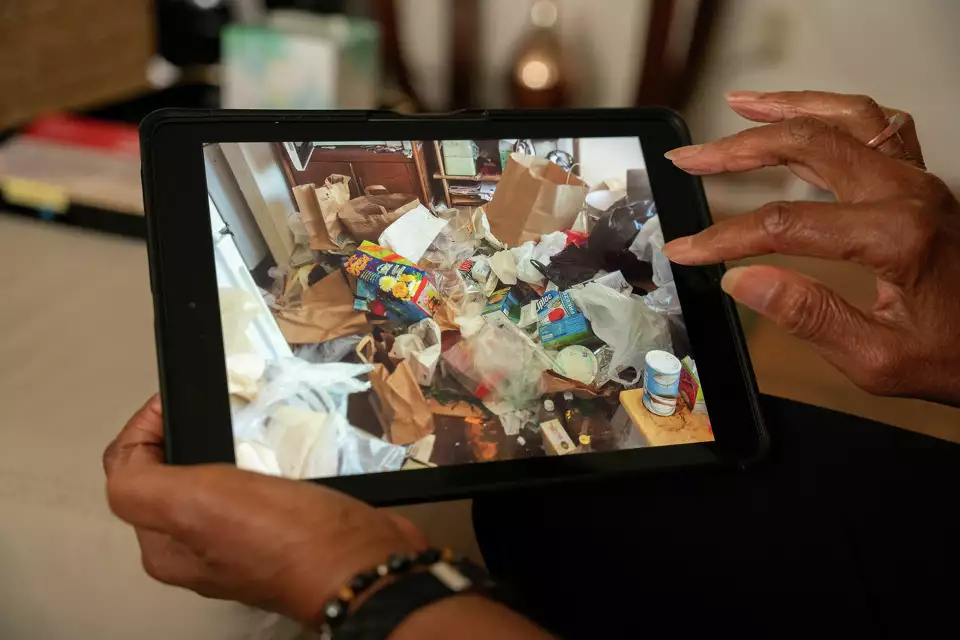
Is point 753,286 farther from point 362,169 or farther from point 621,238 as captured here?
point 362,169

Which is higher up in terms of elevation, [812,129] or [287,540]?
[812,129]

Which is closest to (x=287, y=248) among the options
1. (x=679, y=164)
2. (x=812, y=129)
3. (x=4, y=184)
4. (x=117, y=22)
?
(x=679, y=164)

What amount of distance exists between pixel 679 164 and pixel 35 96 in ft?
4.14

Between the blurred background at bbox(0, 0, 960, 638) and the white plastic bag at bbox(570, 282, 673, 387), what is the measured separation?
277 millimetres

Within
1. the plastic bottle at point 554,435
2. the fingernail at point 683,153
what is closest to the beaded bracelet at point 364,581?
the plastic bottle at point 554,435

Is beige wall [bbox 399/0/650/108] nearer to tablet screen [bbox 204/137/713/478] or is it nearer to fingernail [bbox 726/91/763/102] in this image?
fingernail [bbox 726/91/763/102]

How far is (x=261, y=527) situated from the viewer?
397mm

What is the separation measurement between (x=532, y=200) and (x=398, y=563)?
1.12 feet

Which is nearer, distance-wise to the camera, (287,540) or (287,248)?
(287,540)

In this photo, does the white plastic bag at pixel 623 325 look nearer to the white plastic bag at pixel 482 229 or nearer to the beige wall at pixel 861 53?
the white plastic bag at pixel 482 229

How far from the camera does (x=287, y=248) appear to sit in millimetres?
521

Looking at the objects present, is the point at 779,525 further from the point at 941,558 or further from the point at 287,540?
the point at 287,540

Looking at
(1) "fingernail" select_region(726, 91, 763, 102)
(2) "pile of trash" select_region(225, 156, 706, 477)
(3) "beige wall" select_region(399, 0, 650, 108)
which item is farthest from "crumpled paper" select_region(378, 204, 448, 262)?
(3) "beige wall" select_region(399, 0, 650, 108)

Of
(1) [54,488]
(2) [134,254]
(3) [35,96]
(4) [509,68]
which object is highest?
(4) [509,68]
